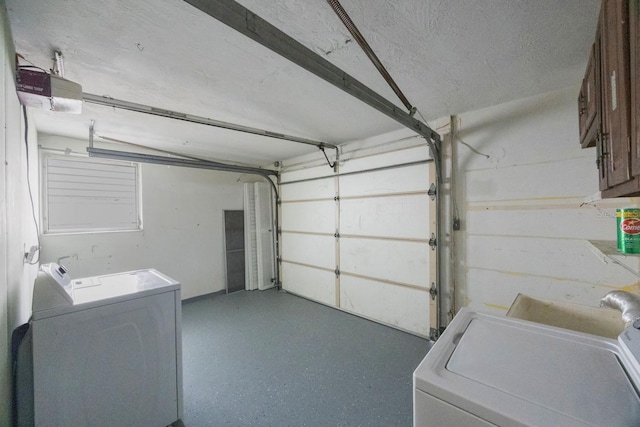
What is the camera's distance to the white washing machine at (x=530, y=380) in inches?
22.1

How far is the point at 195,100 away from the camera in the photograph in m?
1.96

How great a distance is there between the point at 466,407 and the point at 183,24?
1842mm

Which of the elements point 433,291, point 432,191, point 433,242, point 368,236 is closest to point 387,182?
point 432,191

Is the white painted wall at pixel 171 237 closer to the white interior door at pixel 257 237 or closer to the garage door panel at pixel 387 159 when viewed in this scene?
the white interior door at pixel 257 237

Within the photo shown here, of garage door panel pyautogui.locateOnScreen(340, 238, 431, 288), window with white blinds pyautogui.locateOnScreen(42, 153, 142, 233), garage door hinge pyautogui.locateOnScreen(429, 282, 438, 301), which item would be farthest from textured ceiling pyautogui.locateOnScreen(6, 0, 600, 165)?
garage door hinge pyautogui.locateOnScreen(429, 282, 438, 301)

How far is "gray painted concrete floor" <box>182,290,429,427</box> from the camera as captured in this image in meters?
1.69

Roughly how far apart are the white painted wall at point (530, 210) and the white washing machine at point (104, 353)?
2573mm

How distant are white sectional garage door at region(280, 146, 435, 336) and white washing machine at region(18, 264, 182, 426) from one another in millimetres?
2187

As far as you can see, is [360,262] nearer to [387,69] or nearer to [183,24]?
[387,69]

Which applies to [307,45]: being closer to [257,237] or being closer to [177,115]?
[177,115]

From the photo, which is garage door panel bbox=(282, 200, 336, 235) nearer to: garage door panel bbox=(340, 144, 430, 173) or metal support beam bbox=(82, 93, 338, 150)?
garage door panel bbox=(340, 144, 430, 173)

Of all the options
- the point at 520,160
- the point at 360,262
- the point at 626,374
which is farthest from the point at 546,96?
the point at 360,262

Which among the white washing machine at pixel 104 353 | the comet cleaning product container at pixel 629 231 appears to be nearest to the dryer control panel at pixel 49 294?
the white washing machine at pixel 104 353

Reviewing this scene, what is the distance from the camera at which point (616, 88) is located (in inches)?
31.6
